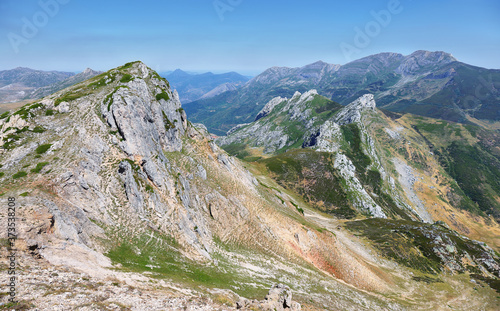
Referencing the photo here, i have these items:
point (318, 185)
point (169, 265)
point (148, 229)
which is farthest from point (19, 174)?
point (318, 185)

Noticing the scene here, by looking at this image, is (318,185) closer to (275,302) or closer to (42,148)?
(275,302)

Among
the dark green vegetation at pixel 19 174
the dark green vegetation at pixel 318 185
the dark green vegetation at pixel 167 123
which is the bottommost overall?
the dark green vegetation at pixel 318 185

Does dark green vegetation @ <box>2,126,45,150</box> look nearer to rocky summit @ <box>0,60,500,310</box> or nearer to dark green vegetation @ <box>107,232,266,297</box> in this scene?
rocky summit @ <box>0,60,500,310</box>

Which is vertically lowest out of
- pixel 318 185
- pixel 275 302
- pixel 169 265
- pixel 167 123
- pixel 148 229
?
pixel 318 185

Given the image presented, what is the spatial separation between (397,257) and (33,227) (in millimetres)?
130522

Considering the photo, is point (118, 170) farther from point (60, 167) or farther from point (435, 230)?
point (435, 230)

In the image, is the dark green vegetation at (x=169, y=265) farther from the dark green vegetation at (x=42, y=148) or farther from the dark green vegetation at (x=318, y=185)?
the dark green vegetation at (x=318, y=185)

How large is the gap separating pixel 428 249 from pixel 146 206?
5440 inches

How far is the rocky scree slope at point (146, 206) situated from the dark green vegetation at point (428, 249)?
133 ft

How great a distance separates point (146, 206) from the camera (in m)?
46.8

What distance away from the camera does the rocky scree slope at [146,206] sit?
34.5 meters

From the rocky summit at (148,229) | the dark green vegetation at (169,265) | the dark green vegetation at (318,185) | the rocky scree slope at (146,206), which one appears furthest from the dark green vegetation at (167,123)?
the dark green vegetation at (318,185)

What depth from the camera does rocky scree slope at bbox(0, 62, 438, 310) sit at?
34.5 meters

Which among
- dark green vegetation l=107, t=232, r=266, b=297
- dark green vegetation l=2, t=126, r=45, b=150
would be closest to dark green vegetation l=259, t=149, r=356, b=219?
dark green vegetation l=107, t=232, r=266, b=297
